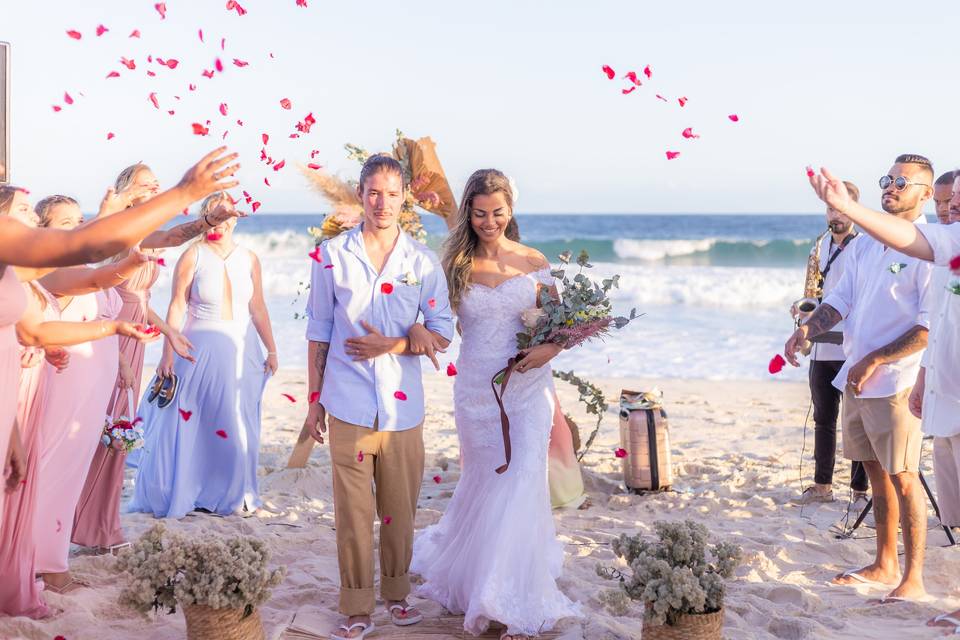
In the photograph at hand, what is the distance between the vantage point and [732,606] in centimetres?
526

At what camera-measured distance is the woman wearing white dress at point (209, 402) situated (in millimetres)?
7316

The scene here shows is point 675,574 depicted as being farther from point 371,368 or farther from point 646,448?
point 646,448

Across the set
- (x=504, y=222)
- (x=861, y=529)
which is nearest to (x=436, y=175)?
(x=504, y=222)

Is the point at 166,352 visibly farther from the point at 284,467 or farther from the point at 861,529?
the point at 861,529

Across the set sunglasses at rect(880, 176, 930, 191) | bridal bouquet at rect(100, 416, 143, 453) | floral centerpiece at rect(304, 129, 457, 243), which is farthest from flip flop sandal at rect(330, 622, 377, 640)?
sunglasses at rect(880, 176, 930, 191)

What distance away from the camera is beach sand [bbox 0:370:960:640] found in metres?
4.99

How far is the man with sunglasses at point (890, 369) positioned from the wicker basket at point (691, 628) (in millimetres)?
1710

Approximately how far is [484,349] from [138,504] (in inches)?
136

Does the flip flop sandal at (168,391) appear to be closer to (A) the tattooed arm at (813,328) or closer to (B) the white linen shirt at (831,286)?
(A) the tattooed arm at (813,328)

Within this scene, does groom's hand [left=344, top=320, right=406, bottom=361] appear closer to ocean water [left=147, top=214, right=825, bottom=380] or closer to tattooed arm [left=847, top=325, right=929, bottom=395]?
ocean water [left=147, top=214, right=825, bottom=380]

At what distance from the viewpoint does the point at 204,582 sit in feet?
13.7

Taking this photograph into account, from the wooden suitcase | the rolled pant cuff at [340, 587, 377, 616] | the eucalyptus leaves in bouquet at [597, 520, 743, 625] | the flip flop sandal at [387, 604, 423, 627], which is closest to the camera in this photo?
the eucalyptus leaves in bouquet at [597, 520, 743, 625]

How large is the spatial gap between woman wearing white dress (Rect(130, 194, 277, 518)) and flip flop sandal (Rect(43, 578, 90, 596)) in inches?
68.2

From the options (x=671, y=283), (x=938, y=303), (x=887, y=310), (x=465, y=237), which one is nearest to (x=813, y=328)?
(x=887, y=310)
